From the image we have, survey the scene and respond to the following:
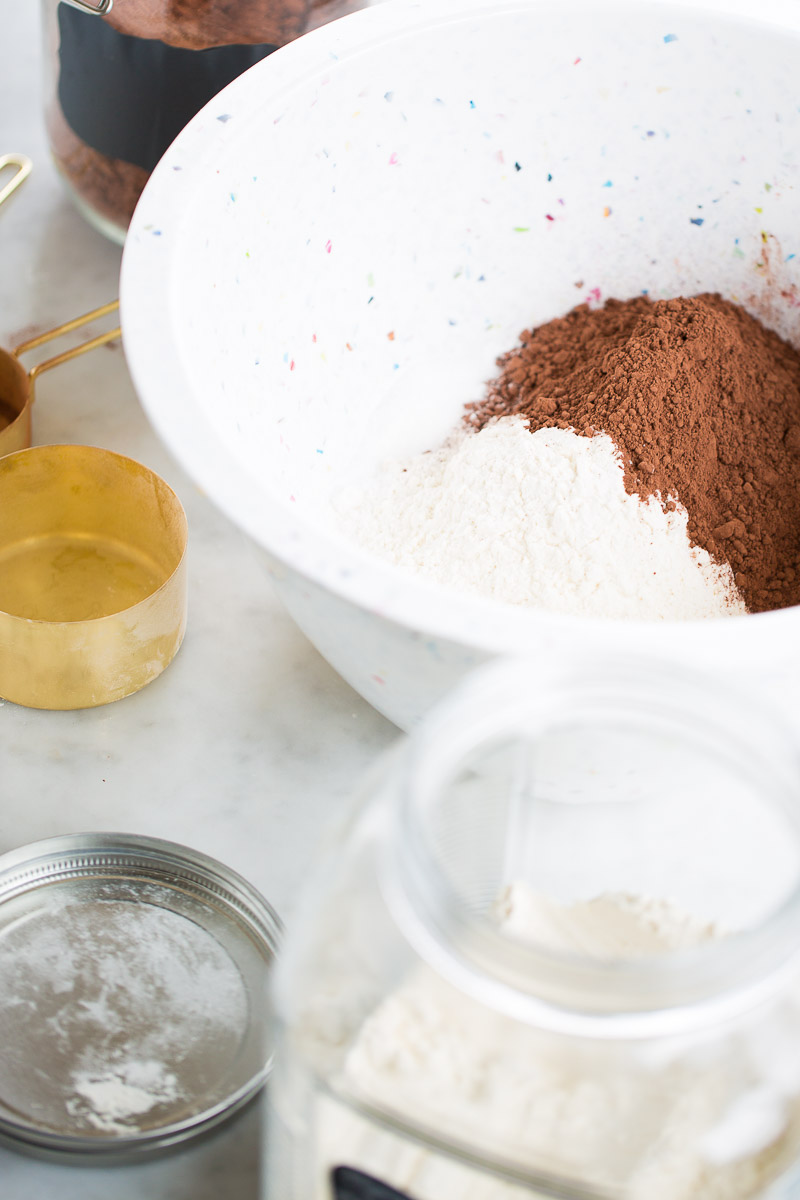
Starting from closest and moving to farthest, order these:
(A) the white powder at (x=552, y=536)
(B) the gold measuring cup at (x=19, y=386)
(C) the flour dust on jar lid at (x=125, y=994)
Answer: (C) the flour dust on jar lid at (x=125, y=994) < (A) the white powder at (x=552, y=536) < (B) the gold measuring cup at (x=19, y=386)

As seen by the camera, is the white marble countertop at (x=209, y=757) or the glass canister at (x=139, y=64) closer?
the white marble countertop at (x=209, y=757)

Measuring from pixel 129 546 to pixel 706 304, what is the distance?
416 millimetres

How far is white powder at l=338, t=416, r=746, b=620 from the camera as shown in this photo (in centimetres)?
62

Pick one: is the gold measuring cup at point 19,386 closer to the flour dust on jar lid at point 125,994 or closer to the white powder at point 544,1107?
the flour dust on jar lid at point 125,994

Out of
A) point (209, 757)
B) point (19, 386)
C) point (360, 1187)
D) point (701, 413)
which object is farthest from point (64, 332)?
point (360, 1187)

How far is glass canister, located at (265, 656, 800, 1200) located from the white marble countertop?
0.58ft

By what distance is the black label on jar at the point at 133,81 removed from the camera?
29.8 inches

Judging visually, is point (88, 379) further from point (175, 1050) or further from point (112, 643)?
point (175, 1050)

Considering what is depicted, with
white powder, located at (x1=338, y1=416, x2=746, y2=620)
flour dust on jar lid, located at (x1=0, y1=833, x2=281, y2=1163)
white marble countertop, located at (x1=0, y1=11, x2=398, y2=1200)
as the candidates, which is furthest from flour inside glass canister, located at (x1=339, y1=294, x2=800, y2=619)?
flour dust on jar lid, located at (x1=0, y1=833, x2=281, y2=1163)

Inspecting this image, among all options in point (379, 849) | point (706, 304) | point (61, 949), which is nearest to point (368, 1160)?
point (379, 849)

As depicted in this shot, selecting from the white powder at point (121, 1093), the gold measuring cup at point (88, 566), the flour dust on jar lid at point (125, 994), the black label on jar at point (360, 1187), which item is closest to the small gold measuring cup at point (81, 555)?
the gold measuring cup at point (88, 566)

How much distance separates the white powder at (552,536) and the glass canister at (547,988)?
0.74 ft

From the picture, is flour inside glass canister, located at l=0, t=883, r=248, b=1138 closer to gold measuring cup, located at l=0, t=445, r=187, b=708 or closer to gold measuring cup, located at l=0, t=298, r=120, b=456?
gold measuring cup, located at l=0, t=445, r=187, b=708

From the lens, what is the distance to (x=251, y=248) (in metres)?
0.63
